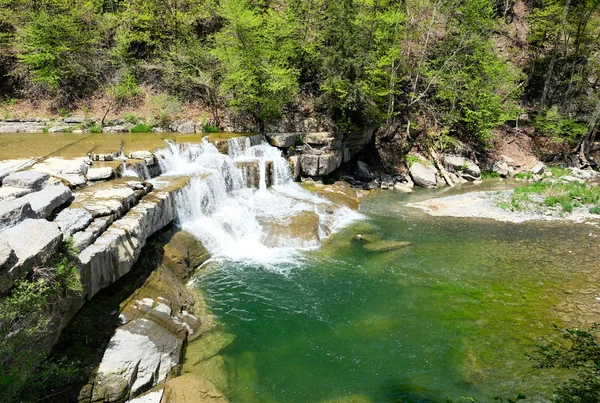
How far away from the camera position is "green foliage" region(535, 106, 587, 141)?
24594 mm

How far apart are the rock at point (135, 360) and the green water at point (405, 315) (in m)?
1.15

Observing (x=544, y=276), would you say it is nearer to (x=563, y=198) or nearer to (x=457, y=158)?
(x=563, y=198)

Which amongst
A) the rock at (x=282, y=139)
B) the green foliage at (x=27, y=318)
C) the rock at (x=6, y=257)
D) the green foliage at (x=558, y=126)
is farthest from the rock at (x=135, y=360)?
the green foliage at (x=558, y=126)

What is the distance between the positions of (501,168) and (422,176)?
632 centimetres

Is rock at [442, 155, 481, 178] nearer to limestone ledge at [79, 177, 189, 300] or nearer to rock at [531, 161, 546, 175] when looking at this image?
rock at [531, 161, 546, 175]

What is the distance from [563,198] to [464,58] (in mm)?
11326

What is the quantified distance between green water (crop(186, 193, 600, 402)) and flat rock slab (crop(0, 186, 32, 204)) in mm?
4871

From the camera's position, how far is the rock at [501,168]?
918 inches

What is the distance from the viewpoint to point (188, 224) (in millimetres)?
12500

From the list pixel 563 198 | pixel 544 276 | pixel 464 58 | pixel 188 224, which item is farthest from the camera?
pixel 464 58

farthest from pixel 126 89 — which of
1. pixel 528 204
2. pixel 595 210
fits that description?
pixel 595 210

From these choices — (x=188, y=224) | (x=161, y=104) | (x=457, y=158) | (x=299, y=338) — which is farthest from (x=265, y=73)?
(x=299, y=338)

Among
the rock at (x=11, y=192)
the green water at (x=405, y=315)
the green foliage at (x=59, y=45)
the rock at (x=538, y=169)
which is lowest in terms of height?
the green water at (x=405, y=315)

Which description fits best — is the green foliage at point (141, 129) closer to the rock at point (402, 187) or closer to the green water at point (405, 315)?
the green water at point (405, 315)
